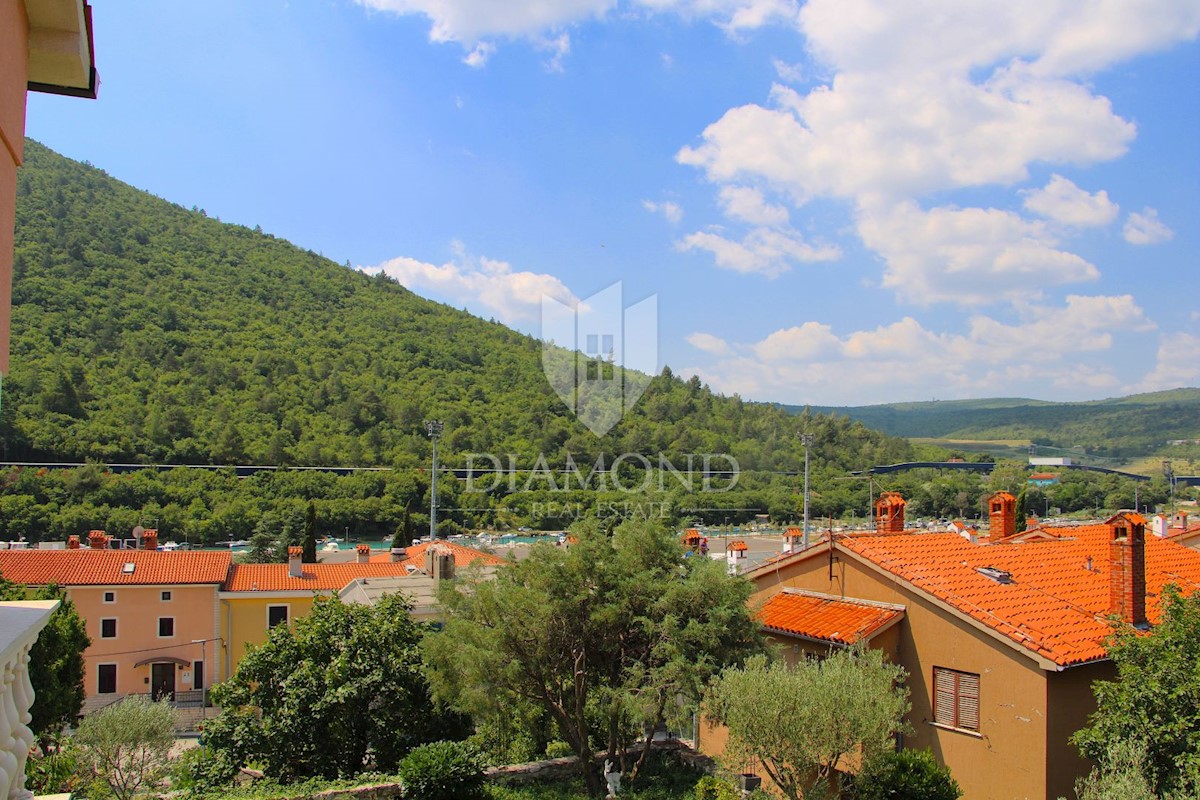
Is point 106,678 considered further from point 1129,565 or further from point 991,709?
point 1129,565

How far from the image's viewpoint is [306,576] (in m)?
30.5

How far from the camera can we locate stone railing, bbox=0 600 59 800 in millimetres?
2400

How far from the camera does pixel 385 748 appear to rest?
1384 centimetres

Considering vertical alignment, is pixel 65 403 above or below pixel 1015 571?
above

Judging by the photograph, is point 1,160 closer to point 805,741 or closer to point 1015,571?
point 805,741

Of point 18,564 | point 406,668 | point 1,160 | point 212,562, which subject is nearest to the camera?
point 1,160

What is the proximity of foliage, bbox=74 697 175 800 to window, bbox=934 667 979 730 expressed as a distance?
40.7 feet

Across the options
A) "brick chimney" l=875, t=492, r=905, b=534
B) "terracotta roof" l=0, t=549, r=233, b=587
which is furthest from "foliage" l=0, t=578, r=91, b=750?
"brick chimney" l=875, t=492, r=905, b=534

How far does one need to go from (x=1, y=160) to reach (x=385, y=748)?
1320 centimetres

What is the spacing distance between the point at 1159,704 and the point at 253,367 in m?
71.3

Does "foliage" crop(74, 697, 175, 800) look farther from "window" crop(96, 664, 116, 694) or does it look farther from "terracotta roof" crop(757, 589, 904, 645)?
"window" crop(96, 664, 116, 694)

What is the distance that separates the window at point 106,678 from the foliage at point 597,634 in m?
21.3

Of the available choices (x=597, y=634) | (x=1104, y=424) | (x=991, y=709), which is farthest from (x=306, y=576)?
(x=1104, y=424)

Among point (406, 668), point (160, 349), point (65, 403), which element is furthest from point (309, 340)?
point (406, 668)
